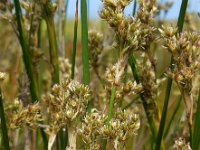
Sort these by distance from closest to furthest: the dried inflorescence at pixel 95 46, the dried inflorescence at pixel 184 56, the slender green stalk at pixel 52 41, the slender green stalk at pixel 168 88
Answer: the dried inflorescence at pixel 184 56 → the slender green stalk at pixel 168 88 → the slender green stalk at pixel 52 41 → the dried inflorescence at pixel 95 46

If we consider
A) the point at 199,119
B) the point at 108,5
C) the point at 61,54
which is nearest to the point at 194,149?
the point at 199,119

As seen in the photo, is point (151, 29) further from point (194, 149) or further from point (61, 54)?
point (61, 54)

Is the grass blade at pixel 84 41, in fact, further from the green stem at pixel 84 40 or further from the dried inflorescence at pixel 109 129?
the dried inflorescence at pixel 109 129

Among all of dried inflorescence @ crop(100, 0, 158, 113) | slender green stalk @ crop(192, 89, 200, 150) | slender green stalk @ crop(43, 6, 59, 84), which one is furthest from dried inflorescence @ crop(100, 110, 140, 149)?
slender green stalk @ crop(43, 6, 59, 84)

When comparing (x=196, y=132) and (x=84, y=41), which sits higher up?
(x=84, y=41)

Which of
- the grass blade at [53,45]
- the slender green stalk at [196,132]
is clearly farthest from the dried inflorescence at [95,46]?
the slender green stalk at [196,132]

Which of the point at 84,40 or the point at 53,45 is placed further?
the point at 53,45

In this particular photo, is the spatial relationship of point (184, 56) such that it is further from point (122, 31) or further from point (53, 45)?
point (53, 45)

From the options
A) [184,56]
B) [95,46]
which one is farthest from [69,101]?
[95,46]
